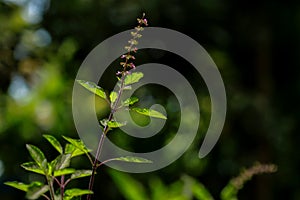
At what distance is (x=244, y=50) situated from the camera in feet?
9.40

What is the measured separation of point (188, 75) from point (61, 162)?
88.8 inches

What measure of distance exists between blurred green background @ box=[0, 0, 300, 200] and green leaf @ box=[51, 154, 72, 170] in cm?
126

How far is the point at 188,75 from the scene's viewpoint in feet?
8.48

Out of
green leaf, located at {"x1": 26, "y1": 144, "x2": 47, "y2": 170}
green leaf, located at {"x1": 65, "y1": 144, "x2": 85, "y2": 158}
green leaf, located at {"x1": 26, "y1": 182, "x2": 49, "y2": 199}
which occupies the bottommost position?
green leaf, located at {"x1": 26, "y1": 182, "x2": 49, "y2": 199}

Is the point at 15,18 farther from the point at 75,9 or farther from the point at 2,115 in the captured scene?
the point at 2,115

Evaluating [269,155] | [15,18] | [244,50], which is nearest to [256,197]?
[269,155]

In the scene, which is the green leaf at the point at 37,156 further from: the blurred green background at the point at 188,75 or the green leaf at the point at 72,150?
the blurred green background at the point at 188,75

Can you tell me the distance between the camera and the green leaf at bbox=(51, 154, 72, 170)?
345 mm

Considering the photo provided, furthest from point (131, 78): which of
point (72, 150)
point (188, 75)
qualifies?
point (188, 75)

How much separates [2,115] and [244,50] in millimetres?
1502

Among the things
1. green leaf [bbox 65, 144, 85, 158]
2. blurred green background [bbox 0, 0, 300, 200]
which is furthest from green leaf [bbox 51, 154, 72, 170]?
blurred green background [bbox 0, 0, 300, 200]

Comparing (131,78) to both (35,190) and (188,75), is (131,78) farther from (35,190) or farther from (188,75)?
(188,75)

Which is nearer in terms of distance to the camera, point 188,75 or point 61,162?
point 61,162

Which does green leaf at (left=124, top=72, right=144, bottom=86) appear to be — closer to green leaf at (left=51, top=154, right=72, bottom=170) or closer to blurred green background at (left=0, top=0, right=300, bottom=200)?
green leaf at (left=51, top=154, right=72, bottom=170)
